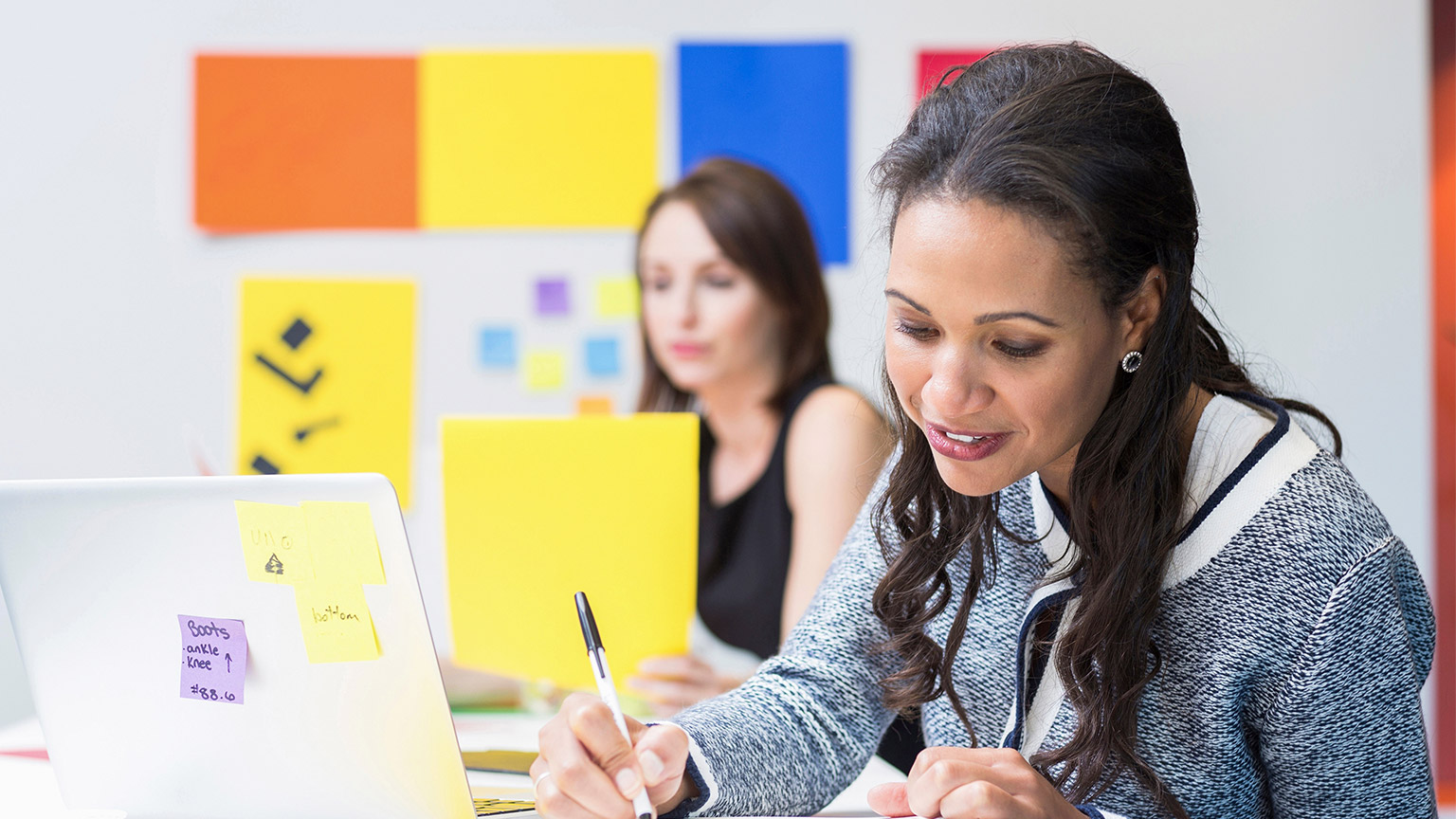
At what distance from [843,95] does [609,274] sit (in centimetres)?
64

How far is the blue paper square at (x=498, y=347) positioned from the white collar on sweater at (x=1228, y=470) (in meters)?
1.84

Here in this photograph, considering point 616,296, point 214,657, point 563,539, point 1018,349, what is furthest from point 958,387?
point 616,296

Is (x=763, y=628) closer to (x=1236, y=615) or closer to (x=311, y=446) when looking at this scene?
(x=1236, y=615)

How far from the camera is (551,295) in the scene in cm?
258

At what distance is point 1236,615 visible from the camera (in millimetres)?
884

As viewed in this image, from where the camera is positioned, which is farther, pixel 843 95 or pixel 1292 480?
pixel 843 95

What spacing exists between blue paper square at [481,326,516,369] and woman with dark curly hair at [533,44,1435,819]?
66.4 inches

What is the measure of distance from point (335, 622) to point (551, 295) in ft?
6.19

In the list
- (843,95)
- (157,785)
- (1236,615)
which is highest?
(843,95)

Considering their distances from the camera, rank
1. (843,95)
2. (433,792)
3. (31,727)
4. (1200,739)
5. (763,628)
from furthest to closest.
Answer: (843,95), (763,628), (31,727), (1200,739), (433,792)

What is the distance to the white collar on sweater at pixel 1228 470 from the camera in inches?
34.6

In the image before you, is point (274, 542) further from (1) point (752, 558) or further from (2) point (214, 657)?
(1) point (752, 558)

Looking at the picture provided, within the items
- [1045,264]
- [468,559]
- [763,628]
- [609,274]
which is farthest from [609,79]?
[1045,264]

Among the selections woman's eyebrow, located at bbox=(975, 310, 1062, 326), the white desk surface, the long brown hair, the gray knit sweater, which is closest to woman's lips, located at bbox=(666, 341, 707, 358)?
the long brown hair
